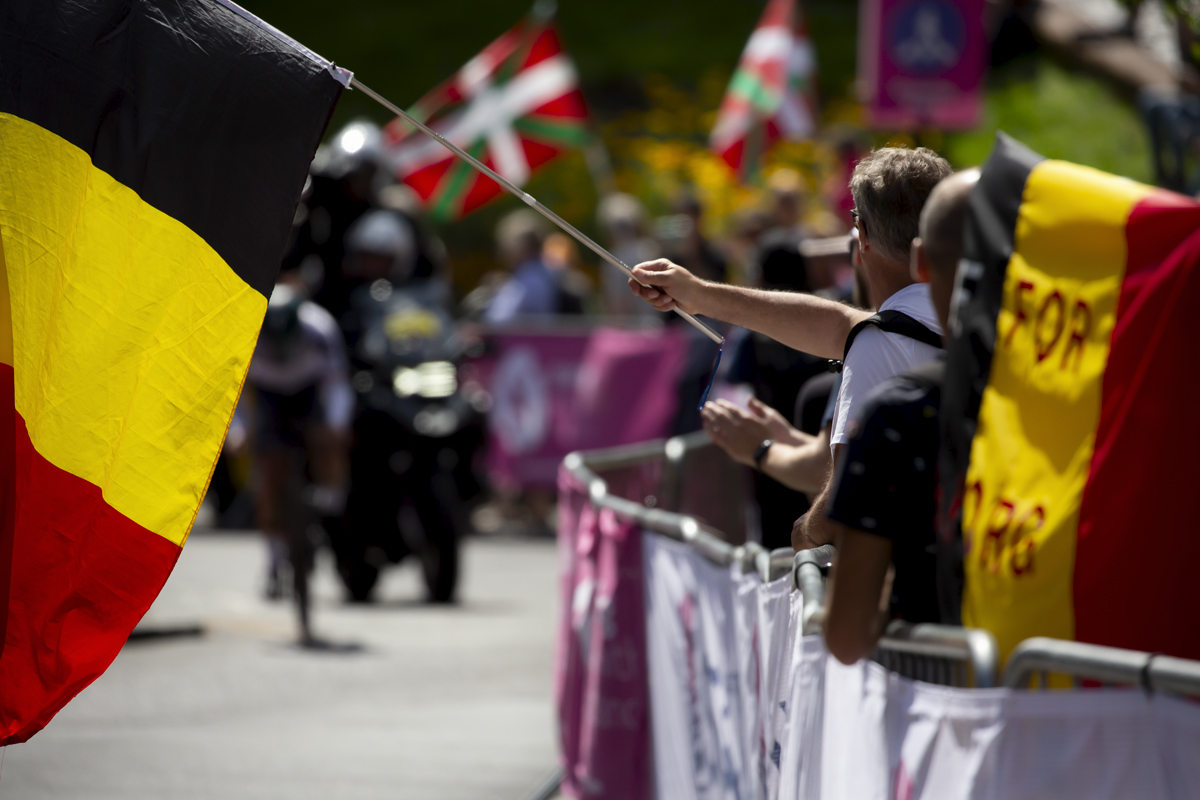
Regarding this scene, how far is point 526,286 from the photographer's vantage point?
1534 centimetres

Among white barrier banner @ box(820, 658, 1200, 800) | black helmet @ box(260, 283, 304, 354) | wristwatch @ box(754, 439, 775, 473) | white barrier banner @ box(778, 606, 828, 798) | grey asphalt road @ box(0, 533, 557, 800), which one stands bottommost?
A: grey asphalt road @ box(0, 533, 557, 800)

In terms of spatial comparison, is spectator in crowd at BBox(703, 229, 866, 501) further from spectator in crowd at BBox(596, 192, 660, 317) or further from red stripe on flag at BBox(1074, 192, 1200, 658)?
spectator in crowd at BBox(596, 192, 660, 317)

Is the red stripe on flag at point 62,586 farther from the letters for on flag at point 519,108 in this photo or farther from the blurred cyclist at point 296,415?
the letters for on flag at point 519,108

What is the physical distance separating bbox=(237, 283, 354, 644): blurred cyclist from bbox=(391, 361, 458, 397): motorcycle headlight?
1.07 m

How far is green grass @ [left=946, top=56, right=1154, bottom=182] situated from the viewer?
57.0 ft

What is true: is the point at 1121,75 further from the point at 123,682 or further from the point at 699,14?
the point at 123,682

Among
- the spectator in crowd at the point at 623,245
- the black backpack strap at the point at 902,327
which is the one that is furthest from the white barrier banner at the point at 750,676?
the spectator in crowd at the point at 623,245

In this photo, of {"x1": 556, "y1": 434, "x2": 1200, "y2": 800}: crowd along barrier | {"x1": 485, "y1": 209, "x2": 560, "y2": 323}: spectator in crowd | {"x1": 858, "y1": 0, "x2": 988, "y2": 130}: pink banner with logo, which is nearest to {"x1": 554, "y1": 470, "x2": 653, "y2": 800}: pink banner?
{"x1": 556, "y1": 434, "x2": 1200, "y2": 800}: crowd along barrier

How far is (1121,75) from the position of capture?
21.6 meters

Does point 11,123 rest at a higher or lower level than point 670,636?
higher

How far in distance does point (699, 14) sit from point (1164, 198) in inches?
1189

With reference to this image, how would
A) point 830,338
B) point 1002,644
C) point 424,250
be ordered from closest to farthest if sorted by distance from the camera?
point 1002,644 < point 830,338 < point 424,250

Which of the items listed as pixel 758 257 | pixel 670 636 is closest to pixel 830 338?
pixel 670 636

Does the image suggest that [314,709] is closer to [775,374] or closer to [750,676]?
[775,374]
